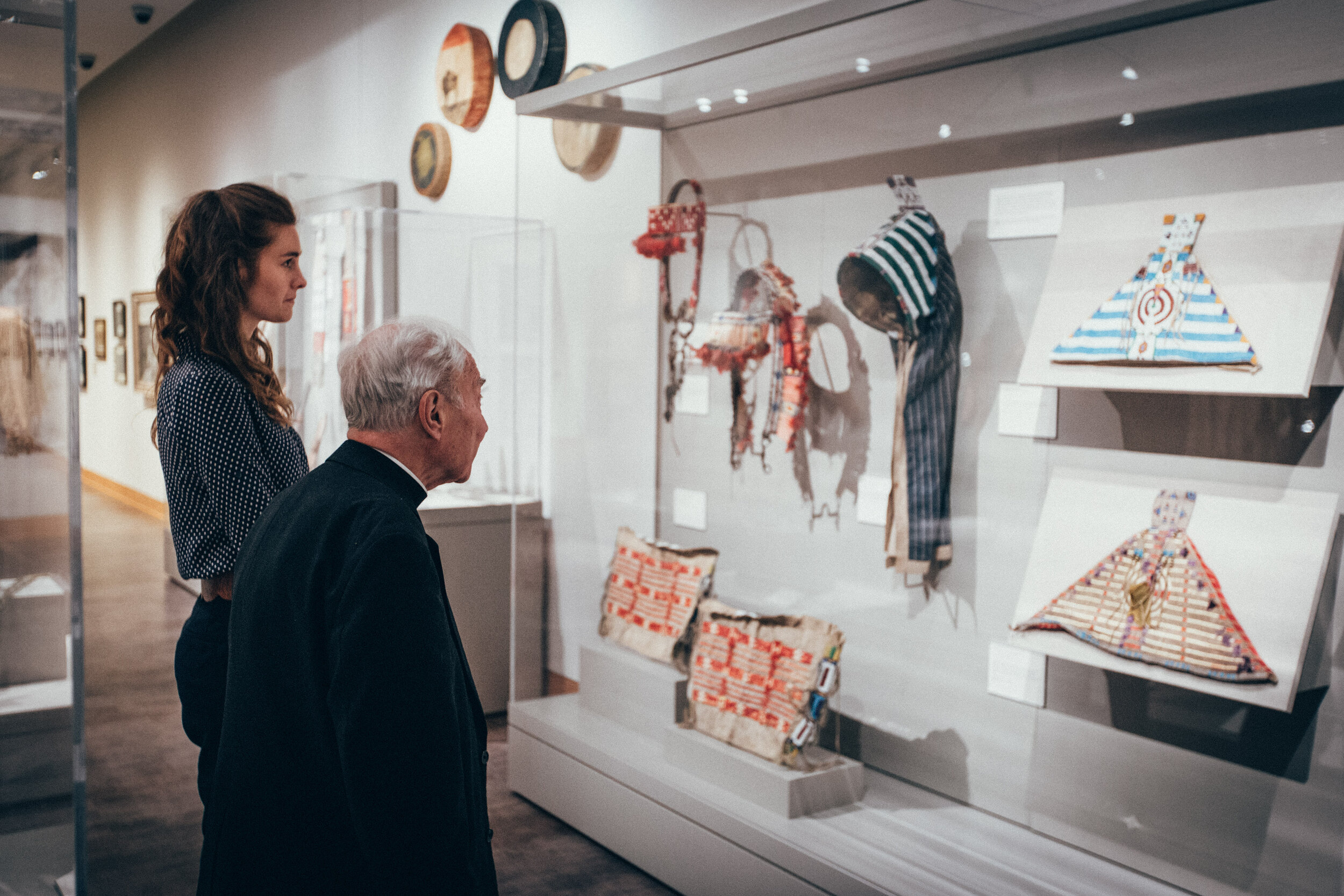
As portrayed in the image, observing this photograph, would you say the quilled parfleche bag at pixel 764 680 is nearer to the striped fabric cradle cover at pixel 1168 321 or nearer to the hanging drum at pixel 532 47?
the striped fabric cradle cover at pixel 1168 321

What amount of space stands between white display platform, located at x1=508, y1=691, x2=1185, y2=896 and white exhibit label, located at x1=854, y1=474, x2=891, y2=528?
658 millimetres

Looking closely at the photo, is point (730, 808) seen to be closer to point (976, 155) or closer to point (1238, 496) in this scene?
point (1238, 496)

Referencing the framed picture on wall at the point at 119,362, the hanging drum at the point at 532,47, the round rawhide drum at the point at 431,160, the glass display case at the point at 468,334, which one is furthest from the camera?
the framed picture on wall at the point at 119,362

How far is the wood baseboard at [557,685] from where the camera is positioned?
3.64m

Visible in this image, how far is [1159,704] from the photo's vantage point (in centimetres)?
230

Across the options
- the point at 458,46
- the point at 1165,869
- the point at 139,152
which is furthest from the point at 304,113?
the point at 1165,869

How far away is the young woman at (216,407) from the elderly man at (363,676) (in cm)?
40

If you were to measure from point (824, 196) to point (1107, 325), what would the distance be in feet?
3.17

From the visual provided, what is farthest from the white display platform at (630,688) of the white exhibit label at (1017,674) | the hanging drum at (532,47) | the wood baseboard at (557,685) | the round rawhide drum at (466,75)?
the round rawhide drum at (466,75)

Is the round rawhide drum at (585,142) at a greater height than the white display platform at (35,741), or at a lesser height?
greater

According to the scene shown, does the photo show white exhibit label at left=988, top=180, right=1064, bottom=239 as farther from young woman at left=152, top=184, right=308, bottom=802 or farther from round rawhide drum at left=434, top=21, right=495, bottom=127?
round rawhide drum at left=434, top=21, right=495, bottom=127

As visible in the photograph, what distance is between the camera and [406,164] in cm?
537

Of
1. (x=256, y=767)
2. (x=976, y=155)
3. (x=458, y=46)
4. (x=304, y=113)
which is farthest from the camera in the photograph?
(x=304, y=113)

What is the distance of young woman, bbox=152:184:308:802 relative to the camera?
187 centimetres
